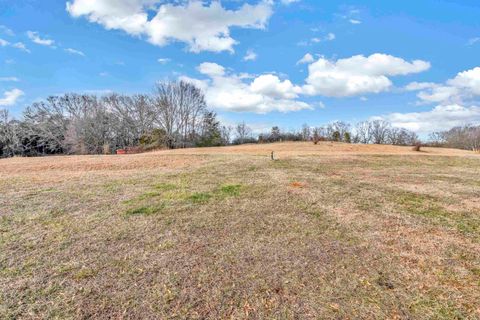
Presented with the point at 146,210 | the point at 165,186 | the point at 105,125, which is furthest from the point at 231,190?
the point at 105,125

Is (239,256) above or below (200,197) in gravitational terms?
below

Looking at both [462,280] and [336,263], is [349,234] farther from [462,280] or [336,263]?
[462,280]

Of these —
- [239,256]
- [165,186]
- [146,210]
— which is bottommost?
[239,256]

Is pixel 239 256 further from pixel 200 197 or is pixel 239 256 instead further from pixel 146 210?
pixel 200 197

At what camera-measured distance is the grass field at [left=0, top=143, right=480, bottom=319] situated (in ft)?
8.08

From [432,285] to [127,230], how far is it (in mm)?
3959

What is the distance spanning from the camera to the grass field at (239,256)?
2.46 meters

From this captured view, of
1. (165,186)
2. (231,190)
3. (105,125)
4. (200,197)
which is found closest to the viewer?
(200,197)

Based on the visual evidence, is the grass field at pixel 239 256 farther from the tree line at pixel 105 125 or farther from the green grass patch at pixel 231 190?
the tree line at pixel 105 125

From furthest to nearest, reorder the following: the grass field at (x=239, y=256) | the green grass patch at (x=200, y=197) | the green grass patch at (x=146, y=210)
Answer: the green grass patch at (x=200, y=197) → the green grass patch at (x=146, y=210) → the grass field at (x=239, y=256)

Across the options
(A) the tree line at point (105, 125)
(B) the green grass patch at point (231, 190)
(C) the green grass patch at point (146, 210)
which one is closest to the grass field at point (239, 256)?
(C) the green grass patch at point (146, 210)

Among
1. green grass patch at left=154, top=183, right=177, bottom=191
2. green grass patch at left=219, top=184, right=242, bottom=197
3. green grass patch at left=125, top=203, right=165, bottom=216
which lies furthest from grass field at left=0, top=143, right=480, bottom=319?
green grass patch at left=154, top=183, right=177, bottom=191

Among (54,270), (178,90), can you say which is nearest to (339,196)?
(54,270)

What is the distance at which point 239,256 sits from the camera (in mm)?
3422
